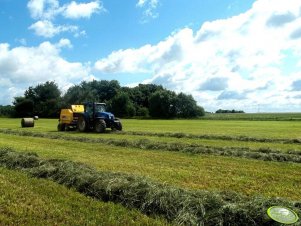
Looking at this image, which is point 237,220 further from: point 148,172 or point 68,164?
point 68,164

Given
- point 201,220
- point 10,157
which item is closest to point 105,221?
point 201,220

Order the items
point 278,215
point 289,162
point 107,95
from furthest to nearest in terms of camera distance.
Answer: point 107,95, point 289,162, point 278,215

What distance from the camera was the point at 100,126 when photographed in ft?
87.9

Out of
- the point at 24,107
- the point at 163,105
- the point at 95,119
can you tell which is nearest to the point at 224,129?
the point at 95,119

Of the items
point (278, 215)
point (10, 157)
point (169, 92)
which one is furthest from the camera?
point (169, 92)

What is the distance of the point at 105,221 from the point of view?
20.6ft

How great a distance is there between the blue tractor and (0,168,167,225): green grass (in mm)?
18830

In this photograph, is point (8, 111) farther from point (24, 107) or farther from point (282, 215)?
point (282, 215)

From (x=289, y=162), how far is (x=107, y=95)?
3928 inches

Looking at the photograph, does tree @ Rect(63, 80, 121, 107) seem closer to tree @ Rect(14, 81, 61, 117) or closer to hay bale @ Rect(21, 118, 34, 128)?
tree @ Rect(14, 81, 61, 117)

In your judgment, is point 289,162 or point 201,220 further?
point 289,162

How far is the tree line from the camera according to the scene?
8100 cm

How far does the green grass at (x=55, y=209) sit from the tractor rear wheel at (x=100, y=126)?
18006 mm

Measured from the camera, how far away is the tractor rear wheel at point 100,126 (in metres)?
26.7
